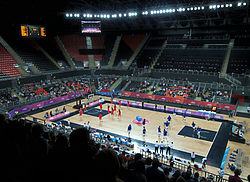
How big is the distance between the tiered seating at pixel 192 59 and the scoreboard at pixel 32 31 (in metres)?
27.3

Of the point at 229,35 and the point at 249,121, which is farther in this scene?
the point at 229,35

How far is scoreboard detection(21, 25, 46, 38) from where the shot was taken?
40.7 metres

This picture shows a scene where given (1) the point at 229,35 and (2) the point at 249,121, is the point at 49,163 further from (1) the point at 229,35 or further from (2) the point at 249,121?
(1) the point at 229,35

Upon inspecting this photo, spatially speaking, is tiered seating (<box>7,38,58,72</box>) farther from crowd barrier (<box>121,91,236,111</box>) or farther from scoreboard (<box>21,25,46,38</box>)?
crowd barrier (<box>121,91,236,111</box>)

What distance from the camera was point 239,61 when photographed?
39.9m

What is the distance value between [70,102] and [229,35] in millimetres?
39540

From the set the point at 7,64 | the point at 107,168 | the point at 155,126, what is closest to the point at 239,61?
the point at 155,126

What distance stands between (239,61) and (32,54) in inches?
1787

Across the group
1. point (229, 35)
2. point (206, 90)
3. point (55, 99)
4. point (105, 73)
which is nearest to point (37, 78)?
point (55, 99)

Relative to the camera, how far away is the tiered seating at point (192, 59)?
41.7m

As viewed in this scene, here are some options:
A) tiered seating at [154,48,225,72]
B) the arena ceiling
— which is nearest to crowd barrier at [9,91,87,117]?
the arena ceiling

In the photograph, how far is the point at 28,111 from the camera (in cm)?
3078

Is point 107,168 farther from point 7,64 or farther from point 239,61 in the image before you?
point 239,61

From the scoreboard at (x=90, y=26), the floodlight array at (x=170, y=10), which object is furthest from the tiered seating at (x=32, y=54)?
the floodlight array at (x=170, y=10)
